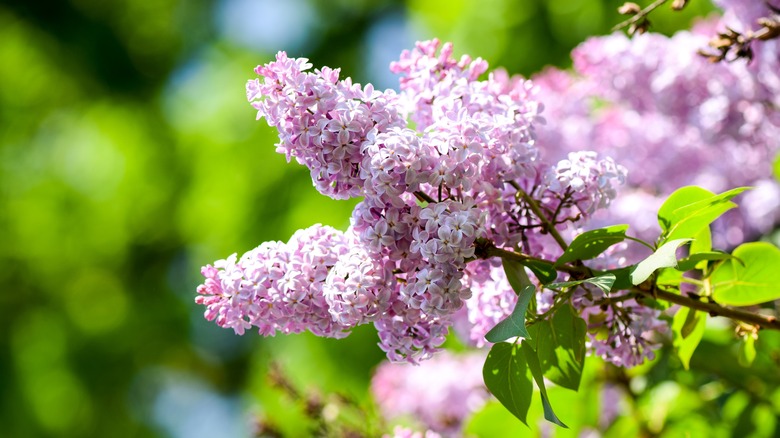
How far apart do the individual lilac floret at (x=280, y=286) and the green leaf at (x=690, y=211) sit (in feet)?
0.81

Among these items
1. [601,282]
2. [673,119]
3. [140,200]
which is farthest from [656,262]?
[140,200]

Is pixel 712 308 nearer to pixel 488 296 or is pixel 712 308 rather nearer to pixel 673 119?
pixel 488 296

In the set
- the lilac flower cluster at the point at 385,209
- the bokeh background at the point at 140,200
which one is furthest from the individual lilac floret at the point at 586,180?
the bokeh background at the point at 140,200

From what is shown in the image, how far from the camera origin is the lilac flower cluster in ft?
2.03

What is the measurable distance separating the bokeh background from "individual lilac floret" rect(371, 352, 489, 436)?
95.9 inches

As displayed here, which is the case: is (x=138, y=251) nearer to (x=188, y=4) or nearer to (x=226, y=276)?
(x=188, y=4)

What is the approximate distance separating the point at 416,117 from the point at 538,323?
8.1 inches

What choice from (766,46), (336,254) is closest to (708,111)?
(766,46)

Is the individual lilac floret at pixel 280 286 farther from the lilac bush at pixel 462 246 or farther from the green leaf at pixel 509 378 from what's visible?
the green leaf at pixel 509 378

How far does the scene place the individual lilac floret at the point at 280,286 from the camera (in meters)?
0.65

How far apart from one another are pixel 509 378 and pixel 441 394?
3.00 ft

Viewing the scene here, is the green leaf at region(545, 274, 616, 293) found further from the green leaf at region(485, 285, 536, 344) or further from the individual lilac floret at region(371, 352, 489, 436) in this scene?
the individual lilac floret at region(371, 352, 489, 436)

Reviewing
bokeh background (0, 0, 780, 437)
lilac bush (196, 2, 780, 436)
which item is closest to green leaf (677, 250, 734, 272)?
lilac bush (196, 2, 780, 436)

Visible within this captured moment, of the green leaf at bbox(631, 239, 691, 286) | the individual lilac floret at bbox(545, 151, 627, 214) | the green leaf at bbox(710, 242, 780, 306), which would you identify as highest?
the individual lilac floret at bbox(545, 151, 627, 214)
